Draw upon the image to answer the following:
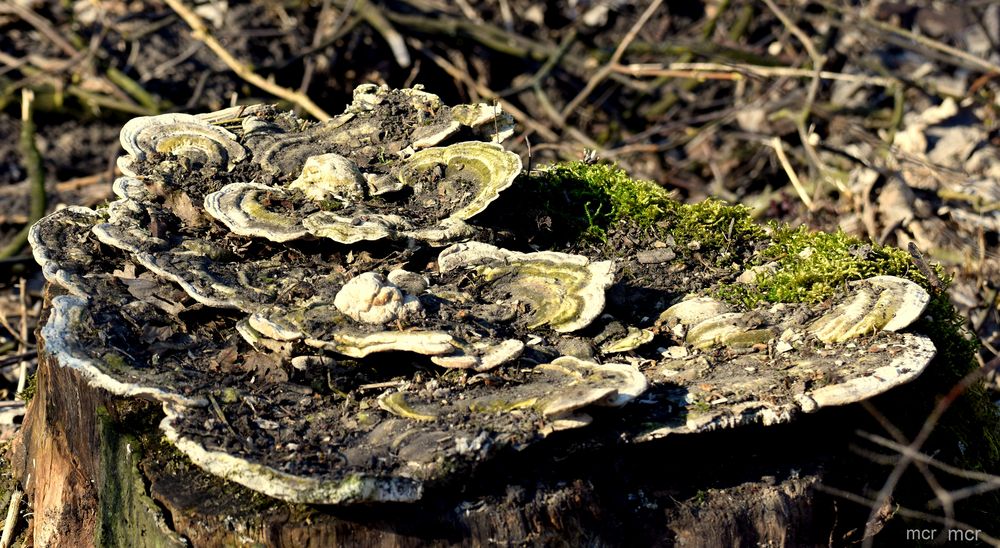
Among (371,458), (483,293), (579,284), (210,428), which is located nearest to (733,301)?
(579,284)

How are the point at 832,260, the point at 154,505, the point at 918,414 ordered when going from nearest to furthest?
1. the point at 154,505
2. the point at 918,414
3. the point at 832,260

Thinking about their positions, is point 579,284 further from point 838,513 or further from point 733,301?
point 838,513

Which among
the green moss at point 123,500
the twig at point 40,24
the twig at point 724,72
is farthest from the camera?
the twig at point 40,24

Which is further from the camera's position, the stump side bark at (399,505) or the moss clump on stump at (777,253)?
the moss clump on stump at (777,253)

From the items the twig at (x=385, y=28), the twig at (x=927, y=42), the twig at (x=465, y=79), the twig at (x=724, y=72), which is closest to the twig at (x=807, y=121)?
the twig at (x=724, y=72)

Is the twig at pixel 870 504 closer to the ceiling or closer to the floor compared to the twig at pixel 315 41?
closer to the ceiling

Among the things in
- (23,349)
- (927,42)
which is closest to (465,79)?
(927,42)

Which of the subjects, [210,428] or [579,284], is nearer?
[210,428]

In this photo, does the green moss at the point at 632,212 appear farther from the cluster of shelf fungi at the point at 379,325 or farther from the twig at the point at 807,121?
the twig at the point at 807,121
